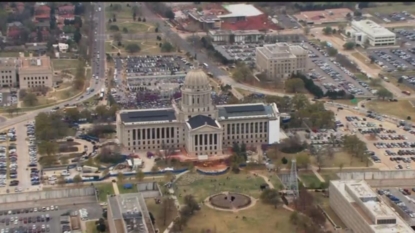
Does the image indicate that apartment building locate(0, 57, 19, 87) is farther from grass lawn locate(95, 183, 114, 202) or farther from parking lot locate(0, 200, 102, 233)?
parking lot locate(0, 200, 102, 233)

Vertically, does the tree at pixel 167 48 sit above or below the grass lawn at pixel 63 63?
above

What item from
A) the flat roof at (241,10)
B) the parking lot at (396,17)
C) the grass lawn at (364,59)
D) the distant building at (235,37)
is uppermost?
the flat roof at (241,10)

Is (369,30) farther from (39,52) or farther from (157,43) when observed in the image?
(39,52)

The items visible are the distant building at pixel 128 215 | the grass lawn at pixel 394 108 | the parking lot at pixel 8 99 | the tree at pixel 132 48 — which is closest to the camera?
the distant building at pixel 128 215

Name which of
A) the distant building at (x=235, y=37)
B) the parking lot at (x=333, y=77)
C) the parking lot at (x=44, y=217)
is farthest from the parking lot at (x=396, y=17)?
the parking lot at (x=44, y=217)

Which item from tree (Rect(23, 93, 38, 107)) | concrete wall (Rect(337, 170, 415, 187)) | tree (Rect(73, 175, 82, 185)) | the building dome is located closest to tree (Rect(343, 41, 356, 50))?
the building dome

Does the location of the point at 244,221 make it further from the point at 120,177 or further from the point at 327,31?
the point at 327,31

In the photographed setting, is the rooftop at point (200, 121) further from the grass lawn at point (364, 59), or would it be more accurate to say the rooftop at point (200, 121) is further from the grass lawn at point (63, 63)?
the grass lawn at point (364, 59)
